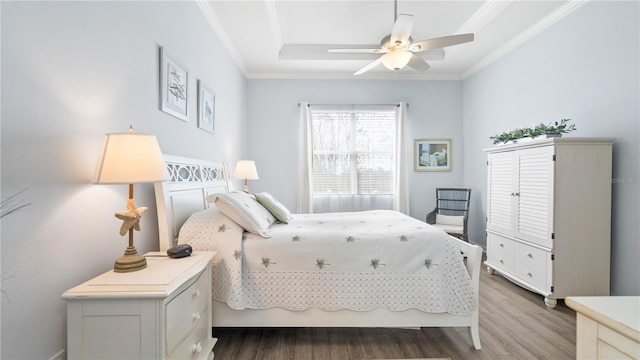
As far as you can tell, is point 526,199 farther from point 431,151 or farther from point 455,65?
point 455,65

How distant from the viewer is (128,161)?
1.25m

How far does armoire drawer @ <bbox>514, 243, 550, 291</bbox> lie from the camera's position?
2648 millimetres

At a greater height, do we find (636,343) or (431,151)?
(431,151)

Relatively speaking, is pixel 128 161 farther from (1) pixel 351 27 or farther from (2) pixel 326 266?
(1) pixel 351 27

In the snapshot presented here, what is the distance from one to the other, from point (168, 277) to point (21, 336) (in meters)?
0.52

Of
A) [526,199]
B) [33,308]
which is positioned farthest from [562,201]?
[33,308]

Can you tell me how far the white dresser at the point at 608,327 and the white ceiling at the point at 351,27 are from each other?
10.3 feet

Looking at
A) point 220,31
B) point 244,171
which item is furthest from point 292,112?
point 220,31

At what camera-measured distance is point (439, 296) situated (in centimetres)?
193

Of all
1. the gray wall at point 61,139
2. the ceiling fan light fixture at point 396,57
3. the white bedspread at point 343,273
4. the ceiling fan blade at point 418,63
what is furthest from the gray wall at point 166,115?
the ceiling fan light fixture at point 396,57

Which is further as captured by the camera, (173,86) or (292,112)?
(292,112)

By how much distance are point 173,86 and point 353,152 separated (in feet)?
10.1

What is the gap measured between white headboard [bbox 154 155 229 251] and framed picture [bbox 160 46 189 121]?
0.39 m

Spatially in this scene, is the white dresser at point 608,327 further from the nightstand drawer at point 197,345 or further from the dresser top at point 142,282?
the nightstand drawer at point 197,345
